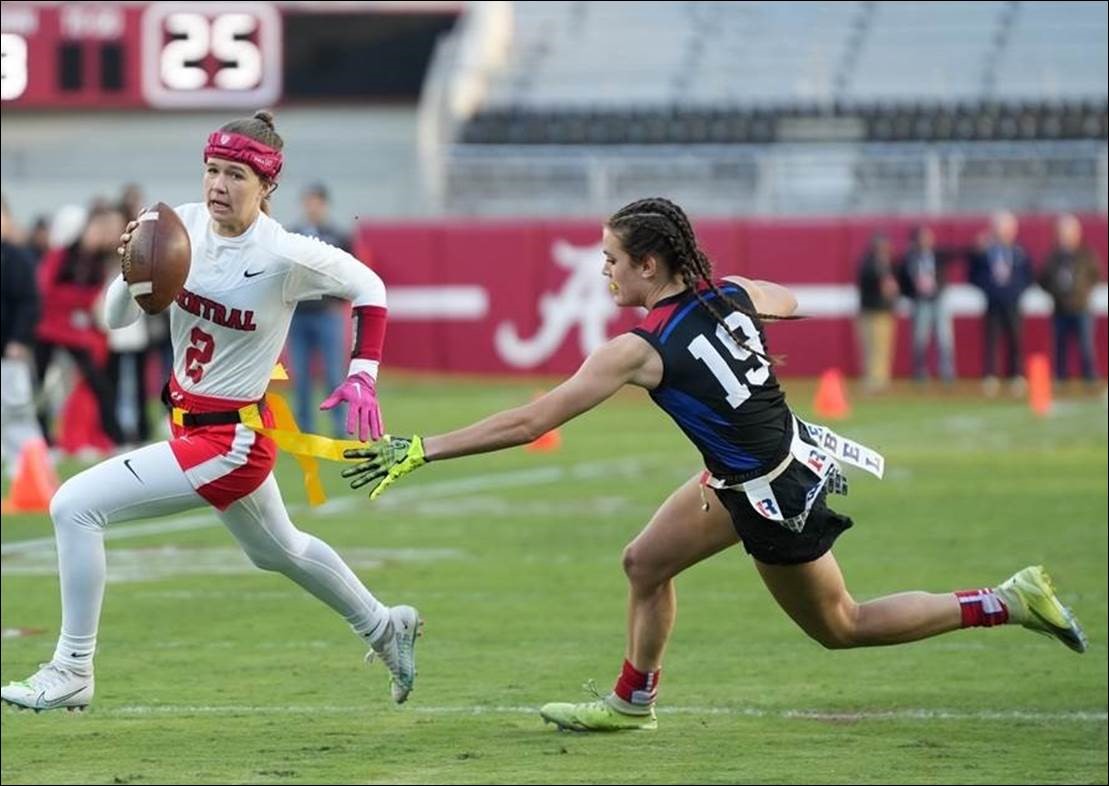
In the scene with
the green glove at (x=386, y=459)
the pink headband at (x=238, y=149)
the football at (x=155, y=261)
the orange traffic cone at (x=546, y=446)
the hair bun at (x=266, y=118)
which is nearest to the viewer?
the green glove at (x=386, y=459)

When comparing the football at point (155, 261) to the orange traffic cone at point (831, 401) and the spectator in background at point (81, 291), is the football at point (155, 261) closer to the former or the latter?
the spectator in background at point (81, 291)

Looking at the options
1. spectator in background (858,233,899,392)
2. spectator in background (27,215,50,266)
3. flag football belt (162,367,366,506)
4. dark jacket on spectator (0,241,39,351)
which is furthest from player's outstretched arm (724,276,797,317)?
spectator in background (858,233,899,392)

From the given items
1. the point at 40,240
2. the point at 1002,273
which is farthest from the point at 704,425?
the point at 1002,273

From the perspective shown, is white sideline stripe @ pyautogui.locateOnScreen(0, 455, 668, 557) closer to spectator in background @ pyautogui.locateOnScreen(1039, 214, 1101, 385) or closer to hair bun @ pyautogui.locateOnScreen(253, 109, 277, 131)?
hair bun @ pyautogui.locateOnScreen(253, 109, 277, 131)

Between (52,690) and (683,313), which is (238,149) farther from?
(52,690)

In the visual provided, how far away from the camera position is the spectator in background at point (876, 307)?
2525cm

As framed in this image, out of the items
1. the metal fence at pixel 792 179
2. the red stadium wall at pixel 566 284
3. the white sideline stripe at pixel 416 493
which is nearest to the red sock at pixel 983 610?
the white sideline stripe at pixel 416 493

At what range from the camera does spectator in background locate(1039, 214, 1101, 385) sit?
24.8 m

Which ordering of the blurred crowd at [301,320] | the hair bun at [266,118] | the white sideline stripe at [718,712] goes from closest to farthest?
the hair bun at [266,118] < the white sideline stripe at [718,712] < the blurred crowd at [301,320]

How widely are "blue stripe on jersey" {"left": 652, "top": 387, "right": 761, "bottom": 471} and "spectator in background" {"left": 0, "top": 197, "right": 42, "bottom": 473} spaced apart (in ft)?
28.5

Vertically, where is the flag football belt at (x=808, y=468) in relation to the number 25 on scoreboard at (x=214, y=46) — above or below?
above

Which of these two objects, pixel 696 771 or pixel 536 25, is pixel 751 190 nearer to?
pixel 536 25

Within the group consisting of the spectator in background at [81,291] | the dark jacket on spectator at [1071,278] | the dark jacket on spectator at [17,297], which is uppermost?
the dark jacket on spectator at [17,297]

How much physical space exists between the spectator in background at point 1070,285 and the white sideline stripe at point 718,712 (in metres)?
16.6
